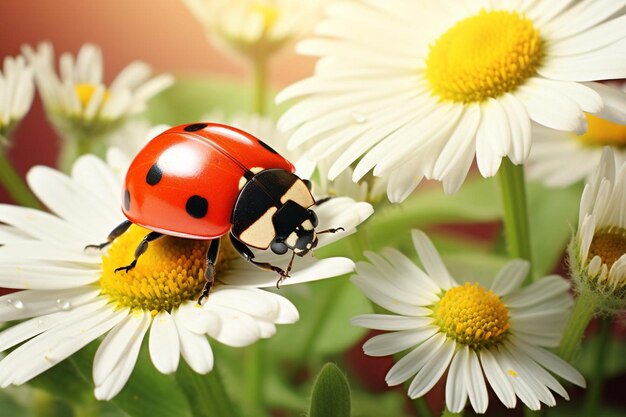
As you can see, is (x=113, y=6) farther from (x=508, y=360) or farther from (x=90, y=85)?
(x=508, y=360)

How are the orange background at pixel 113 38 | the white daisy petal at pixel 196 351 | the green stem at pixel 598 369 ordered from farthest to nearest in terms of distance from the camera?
the orange background at pixel 113 38 < the green stem at pixel 598 369 < the white daisy petal at pixel 196 351

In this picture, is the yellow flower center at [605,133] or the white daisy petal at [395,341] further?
the yellow flower center at [605,133]

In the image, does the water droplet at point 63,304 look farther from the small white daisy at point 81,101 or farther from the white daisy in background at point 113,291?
the small white daisy at point 81,101

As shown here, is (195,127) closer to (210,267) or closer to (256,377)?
(210,267)

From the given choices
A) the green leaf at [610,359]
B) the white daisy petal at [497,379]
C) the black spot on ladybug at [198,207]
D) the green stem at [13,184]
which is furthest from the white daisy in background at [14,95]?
the green leaf at [610,359]

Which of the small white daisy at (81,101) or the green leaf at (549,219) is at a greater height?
the small white daisy at (81,101)

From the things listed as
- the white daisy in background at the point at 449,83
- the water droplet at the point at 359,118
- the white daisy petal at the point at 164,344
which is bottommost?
the white daisy petal at the point at 164,344

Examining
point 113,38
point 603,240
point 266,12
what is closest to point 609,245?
point 603,240

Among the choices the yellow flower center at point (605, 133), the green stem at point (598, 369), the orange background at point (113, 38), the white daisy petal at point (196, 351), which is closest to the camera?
the white daisy petal at point (196, 351)
